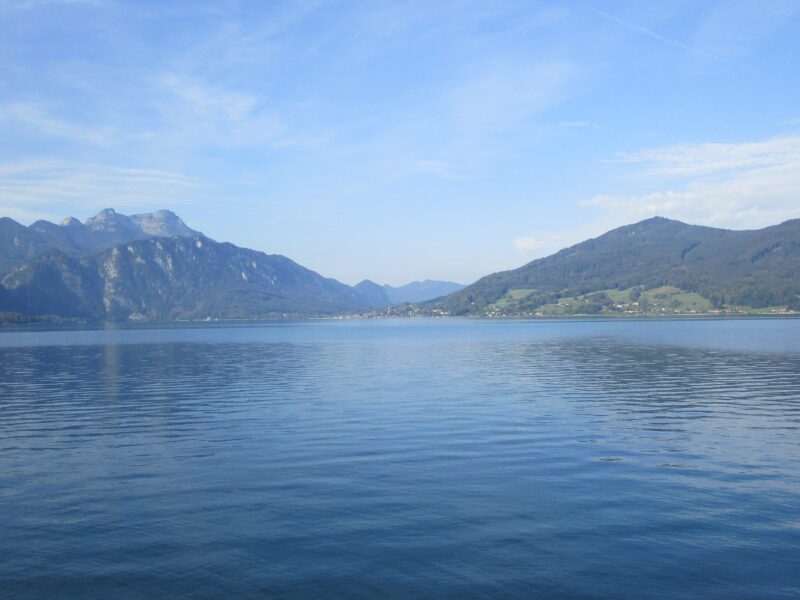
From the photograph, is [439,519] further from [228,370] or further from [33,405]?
[228,370]

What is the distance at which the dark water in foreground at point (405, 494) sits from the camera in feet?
52.6

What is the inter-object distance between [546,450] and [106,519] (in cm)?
1816

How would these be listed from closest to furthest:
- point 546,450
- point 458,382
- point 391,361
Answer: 1. point 546,450
2. point 458,382
3. point 391,361

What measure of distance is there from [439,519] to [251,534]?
5.57 meters

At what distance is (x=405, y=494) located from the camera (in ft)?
74.5

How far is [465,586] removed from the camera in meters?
15.5

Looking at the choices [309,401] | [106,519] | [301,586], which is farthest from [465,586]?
[309,401]

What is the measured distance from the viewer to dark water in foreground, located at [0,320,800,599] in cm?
1605

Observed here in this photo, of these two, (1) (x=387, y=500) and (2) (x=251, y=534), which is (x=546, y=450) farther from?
(2) (x=251, y=534)

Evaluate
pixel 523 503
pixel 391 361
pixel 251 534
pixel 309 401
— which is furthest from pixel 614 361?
pixel 251 534

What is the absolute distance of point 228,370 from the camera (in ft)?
239

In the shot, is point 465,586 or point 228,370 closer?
point 465,586

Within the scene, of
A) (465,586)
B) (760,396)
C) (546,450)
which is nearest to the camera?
(465,586)

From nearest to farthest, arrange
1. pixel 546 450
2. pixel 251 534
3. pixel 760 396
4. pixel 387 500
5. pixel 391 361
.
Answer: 1. pixel 251 534
2. pixel 387 500
3. pixel 546 450
4. pixel 760 396
5. pixel 391 361
